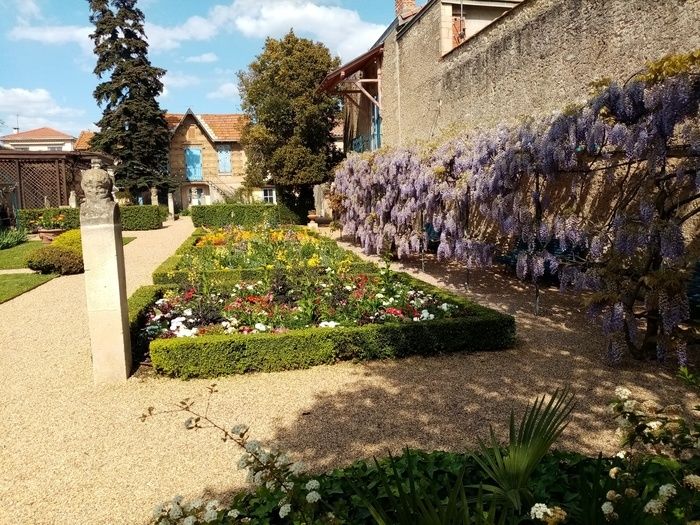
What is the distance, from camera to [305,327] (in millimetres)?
5535

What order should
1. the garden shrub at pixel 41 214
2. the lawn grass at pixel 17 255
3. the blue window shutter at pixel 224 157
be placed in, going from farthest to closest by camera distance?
the blue window shutter at pixel 224 157 → the garden shrub at pixel 41 214 → the lawn grass at pixel 17 255

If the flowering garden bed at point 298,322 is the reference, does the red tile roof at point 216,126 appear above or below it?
above

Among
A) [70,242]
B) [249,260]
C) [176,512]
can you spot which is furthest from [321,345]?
[70,242]

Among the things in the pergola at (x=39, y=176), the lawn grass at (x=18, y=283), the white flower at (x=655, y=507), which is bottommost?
the lawn grass at (x=18, y=283)

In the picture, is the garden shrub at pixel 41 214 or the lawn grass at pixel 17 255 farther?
the garden shrub at pixel 41 214

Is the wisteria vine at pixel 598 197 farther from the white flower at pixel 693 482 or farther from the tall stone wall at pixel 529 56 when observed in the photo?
the white flower at pixel 693 482

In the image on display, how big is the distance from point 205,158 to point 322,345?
1361 inches

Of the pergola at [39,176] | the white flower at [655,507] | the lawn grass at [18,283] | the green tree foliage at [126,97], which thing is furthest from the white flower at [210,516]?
the green tree foliage at [126,97]

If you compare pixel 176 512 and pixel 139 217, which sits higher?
pixel 139 217

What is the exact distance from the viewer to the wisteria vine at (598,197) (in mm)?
4852

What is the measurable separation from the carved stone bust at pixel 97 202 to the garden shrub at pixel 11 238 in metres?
14.4

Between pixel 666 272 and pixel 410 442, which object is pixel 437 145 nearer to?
pixel 666 272

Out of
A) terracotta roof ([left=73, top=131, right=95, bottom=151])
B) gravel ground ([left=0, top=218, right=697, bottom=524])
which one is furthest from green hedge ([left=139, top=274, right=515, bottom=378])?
terracotta roof ([left=73, top=131, right=95, bottom=151])

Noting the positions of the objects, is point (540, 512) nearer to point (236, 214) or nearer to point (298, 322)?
point (298, 322)
